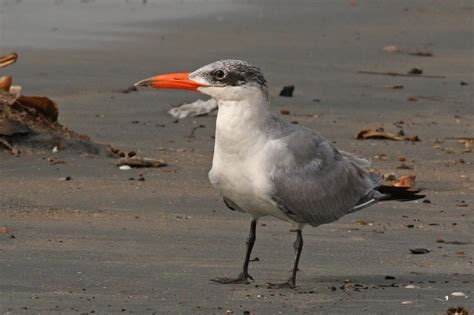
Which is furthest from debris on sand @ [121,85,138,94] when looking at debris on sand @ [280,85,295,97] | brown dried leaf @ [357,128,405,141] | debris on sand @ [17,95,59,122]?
debris on sand @ [17,95,59,122]

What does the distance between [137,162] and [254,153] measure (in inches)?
130

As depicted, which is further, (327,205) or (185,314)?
(327,205)

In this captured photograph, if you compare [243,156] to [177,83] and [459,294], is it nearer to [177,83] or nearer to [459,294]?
[177,83]

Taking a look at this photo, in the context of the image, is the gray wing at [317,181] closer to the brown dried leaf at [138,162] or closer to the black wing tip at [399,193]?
the black wing tip at [399,193]

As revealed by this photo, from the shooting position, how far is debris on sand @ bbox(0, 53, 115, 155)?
10.4 m

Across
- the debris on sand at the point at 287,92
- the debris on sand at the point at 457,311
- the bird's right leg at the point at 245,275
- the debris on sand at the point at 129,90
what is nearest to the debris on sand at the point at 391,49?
the debris on sand at the point at 287,92

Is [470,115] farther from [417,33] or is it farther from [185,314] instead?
[185,314]

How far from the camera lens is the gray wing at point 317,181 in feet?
24.0

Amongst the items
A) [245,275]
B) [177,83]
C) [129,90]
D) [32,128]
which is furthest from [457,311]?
[129,90]

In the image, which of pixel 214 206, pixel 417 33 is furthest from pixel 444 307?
pixel 417 33

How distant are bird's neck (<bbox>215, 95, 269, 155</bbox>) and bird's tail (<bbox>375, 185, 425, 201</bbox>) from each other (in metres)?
1.01

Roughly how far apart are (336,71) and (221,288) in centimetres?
879

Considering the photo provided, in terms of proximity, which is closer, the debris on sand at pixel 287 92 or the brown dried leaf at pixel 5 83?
the brown dried leaf at pixel 5 83

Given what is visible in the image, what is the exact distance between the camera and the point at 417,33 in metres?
18.8
